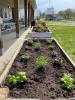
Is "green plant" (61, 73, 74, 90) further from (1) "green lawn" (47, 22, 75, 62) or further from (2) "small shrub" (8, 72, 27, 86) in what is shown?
(1) "green lawn" (47, 22, 75, 62)

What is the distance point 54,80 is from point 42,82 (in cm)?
31

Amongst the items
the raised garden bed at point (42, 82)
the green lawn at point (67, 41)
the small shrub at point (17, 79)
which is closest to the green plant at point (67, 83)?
the raised garden bed at point (42, 82)

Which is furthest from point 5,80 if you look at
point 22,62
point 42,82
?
point 22,62

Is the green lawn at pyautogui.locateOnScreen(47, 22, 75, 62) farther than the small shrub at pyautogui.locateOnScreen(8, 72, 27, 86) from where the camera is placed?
Yes

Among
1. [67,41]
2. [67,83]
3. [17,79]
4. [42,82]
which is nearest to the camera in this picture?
[67,83]

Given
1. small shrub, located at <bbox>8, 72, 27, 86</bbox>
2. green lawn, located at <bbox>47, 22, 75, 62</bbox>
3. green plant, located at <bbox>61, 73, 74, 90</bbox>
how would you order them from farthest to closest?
green lawn, located at <bbox>47, 22, 75, 62</bbox>
small shrub, located at <bbox>8, 72, 27, 86</bbox>
green plant, located at <bbox>61, 73, 74, 90</bbox>

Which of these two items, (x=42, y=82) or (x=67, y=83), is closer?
(x=67, y=83)

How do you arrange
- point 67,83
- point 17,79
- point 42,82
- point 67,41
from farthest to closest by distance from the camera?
point 67,41 < point 42,82 < point 17,79 < point 67,83

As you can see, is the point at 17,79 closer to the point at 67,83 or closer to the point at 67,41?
the point at 67,83


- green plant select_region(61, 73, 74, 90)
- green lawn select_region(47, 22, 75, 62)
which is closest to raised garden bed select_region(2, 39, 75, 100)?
green plant select_region(61, 73, 74, 90)

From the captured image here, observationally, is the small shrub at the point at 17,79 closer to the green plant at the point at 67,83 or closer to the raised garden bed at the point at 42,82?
the raised garden bed at the point at 42,82

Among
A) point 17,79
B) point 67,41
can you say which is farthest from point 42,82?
point 67,41

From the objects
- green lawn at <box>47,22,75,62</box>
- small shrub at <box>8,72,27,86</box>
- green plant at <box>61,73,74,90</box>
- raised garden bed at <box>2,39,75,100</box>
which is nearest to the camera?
raised garden bed at <box>2,39,75,100</box>

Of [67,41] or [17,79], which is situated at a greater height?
[17,79]
